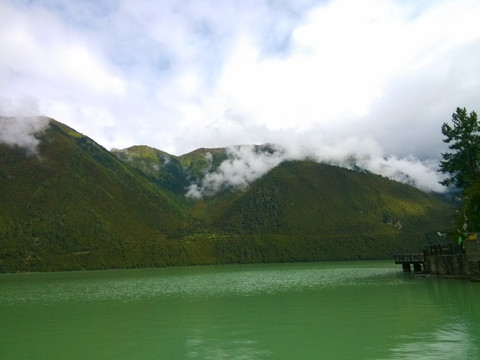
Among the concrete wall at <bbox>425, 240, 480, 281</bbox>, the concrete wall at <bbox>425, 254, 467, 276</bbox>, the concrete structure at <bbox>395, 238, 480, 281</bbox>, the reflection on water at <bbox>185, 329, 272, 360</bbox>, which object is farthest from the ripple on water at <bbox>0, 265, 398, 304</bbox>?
the reflection on water at <bbox>185, 329, 272, 360</bbox>

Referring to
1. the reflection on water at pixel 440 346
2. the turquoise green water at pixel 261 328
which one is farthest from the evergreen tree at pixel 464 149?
the reflection on water at pixel 440 346

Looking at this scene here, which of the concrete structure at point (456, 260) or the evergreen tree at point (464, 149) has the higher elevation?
the evergreen tree at point (464, 149)

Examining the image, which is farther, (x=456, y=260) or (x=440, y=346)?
(x=456, y=260)

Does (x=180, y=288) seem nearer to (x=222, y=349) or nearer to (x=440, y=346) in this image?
(x=222, y=349)

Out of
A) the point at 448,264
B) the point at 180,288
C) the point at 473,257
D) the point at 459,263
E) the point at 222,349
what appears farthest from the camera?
the point at 180,288

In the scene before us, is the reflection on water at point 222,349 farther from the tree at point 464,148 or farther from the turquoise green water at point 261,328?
the tree at point 464,148

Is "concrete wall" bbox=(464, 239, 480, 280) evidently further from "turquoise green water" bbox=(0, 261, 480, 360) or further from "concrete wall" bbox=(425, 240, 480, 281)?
"turquoise green water" bbox=(0, 261, 480, 360)

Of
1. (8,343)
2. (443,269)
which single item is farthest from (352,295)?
(8,343)

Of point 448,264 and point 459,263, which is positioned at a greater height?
point 459,263

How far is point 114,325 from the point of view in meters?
34.9

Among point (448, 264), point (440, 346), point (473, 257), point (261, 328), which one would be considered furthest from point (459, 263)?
point (440, 346)

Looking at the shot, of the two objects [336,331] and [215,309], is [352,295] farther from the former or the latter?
[336,331]

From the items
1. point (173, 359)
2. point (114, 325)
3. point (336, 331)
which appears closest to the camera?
point (173, 359)

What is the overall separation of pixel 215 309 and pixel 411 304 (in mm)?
18587
